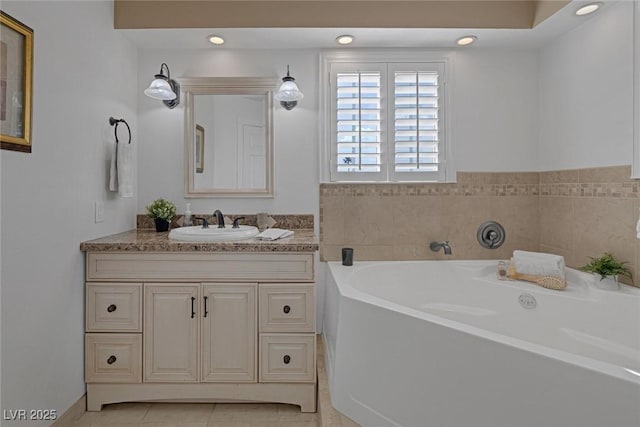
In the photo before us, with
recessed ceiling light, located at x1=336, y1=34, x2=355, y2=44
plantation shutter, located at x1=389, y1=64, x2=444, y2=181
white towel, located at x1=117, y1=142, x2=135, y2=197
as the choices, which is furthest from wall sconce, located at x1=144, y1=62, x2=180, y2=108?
plantation shutter, located at x1=389, y1=64, x2=444, y2=181

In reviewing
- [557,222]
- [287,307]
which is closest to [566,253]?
[557,222]

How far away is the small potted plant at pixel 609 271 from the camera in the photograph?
1911mm

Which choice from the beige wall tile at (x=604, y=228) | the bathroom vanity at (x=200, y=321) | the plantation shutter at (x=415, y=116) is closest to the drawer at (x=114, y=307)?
the bathroom vanity at (x=200, y=321)

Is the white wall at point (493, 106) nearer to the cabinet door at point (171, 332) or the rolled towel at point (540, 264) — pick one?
the rolled towel at point (540, 264)

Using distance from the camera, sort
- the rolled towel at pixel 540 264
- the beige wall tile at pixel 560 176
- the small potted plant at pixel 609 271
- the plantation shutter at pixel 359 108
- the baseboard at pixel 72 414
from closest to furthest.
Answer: the baseboard at pixel 72 414 < the small potted plant at pixel 609 271 < the rolled towel at pixel 540 264 < the beige wall tile at pixel 560 176 < the plantation shutter at pixel 359 108

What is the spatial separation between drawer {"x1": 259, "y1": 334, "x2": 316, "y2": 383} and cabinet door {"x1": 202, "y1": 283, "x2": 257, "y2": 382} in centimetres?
6

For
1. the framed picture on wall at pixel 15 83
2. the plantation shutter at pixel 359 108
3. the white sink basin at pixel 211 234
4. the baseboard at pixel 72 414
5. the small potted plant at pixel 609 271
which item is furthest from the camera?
the plantation shutter at pixel 359 108

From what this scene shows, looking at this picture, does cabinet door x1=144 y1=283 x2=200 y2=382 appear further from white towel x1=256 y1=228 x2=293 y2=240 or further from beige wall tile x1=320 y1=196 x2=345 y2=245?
beige wall tile x1=320 y1=196 x2=345 y2=245

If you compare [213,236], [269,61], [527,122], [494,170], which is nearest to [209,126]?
[269,61]

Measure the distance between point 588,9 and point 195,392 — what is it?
3.11 m

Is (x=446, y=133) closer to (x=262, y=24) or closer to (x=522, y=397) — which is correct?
(x=262, y=24)

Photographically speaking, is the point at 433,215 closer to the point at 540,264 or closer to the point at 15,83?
the point at 540,264

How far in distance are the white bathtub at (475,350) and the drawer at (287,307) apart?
0.15 meters

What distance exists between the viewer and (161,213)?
8.00ft
